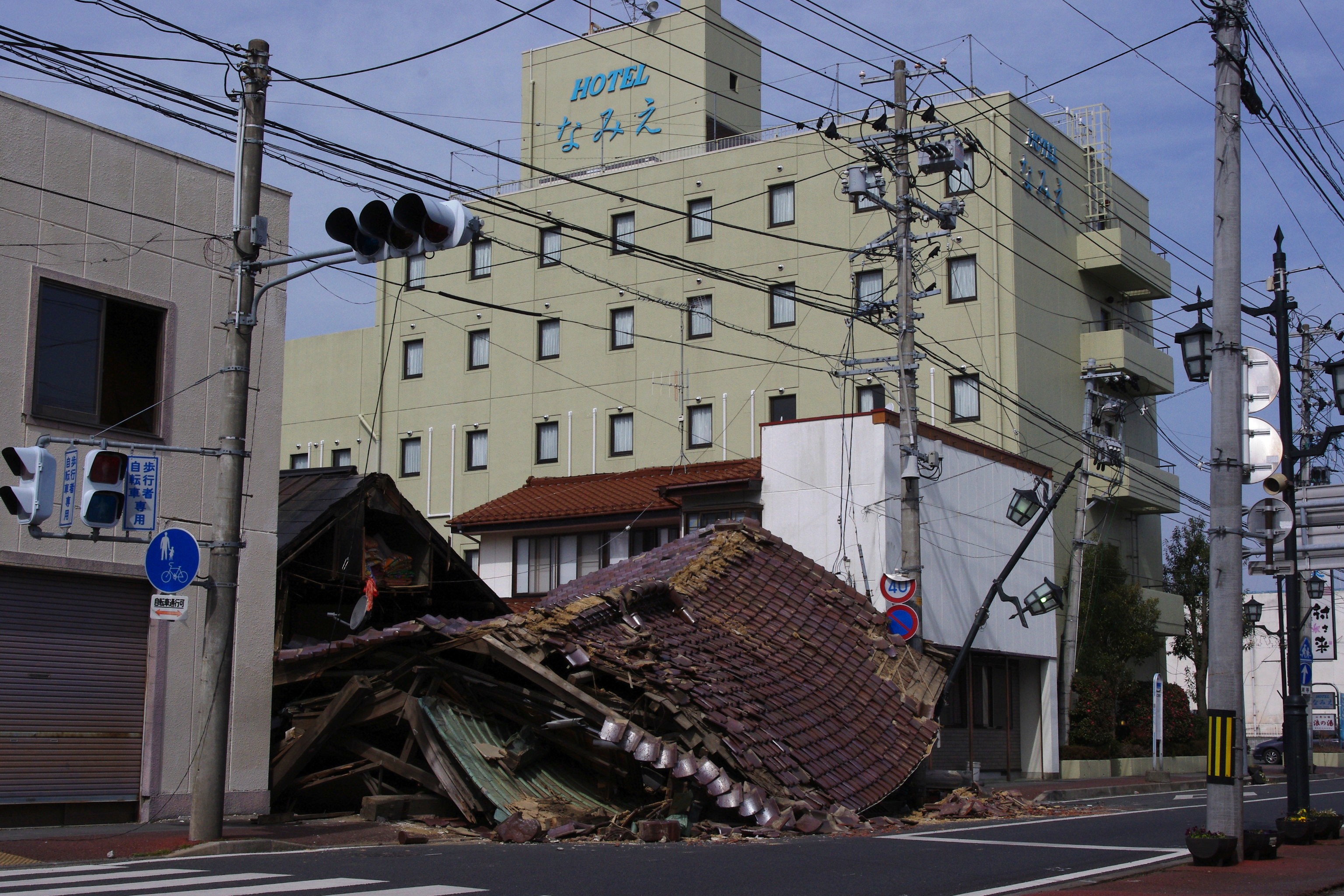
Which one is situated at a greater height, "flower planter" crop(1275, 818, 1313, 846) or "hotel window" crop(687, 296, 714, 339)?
"hotel window" crop(687, 296, 714, 339)

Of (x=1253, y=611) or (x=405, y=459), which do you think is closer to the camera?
(x=1253, y=611)

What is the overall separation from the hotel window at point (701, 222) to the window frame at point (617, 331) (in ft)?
10.7

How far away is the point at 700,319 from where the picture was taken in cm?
4553

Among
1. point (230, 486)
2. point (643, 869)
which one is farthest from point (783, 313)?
point (643, 869)

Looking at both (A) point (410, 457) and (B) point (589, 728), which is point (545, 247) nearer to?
(A) point (410, 457)

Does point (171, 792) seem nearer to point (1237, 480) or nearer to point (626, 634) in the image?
point (626, 634)

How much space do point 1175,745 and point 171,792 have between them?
1367 inches

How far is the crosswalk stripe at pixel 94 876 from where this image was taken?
10031 mm

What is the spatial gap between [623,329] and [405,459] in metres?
10.5

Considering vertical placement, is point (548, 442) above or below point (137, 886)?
above

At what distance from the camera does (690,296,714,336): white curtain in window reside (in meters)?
45.2

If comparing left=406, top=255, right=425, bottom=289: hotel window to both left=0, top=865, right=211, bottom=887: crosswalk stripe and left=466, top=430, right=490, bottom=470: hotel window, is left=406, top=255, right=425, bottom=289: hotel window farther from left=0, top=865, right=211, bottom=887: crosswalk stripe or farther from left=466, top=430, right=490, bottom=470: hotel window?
left=0, top=865, right=211, bottom=887: crosswalk stripe

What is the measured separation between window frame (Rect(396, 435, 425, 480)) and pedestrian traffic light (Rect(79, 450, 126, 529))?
38.2m

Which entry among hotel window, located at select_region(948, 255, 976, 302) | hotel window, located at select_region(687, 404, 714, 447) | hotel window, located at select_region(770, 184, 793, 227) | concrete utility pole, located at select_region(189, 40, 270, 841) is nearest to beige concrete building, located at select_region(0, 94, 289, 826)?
concrete utility pole, located at select_region(189, 40, 270, 841)
